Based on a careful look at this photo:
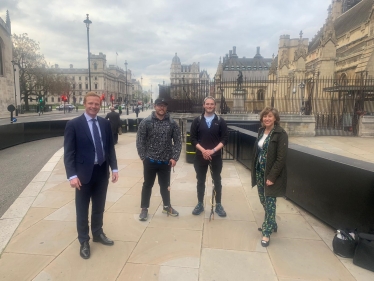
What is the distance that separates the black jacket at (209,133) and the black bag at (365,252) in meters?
2.16

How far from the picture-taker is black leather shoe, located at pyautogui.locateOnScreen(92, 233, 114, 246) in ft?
11.4

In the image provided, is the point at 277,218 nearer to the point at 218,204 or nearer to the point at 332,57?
the point at 218,204

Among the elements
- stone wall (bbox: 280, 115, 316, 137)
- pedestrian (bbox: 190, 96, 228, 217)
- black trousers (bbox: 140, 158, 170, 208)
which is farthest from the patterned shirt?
stone wall (bbox: 280, 115, 316, 137)

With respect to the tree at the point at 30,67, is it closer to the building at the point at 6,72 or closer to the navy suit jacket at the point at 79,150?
the building at the point at 6,72

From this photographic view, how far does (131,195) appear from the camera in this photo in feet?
17.9

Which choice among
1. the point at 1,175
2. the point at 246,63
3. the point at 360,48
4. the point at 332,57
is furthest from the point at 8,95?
the point at 246,63

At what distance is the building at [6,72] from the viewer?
125ft

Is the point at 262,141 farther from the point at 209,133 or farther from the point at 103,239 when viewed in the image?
the point at 103,239

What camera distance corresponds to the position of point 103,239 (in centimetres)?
349

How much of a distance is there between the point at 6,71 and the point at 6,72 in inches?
7.1

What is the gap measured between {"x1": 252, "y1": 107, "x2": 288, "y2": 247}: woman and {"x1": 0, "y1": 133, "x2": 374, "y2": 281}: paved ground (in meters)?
0.43

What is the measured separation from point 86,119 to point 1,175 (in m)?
5.78

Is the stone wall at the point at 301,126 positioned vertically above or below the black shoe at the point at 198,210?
above

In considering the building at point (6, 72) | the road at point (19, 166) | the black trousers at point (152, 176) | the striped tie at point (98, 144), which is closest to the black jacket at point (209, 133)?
the black trousers at point (152, 176)
